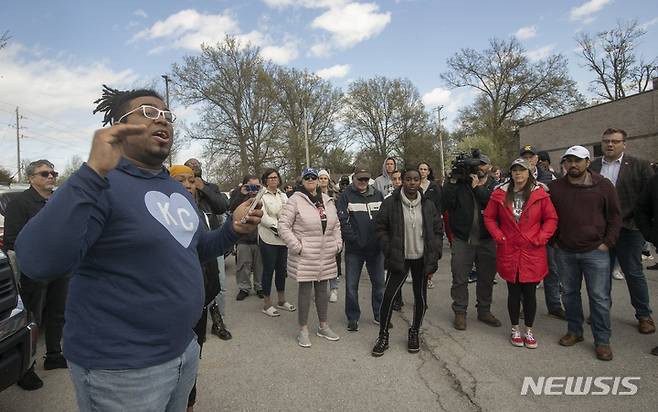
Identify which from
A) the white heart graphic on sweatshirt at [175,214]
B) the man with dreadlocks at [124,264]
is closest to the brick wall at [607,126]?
the white heart graphic on sweatshirt at [175,214]

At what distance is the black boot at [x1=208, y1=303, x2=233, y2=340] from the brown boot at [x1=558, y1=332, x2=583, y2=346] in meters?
3.67

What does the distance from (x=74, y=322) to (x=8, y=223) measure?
330 cm

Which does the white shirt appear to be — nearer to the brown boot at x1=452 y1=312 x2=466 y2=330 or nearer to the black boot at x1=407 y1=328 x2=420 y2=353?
the brown boot at x1=452 y1=312 x2=466 y2=330

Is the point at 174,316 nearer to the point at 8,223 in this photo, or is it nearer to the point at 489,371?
the point at 489,371

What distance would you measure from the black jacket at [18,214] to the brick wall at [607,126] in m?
27.5

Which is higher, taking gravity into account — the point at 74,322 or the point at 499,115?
the point at 499,115

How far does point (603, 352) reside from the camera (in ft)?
12.4

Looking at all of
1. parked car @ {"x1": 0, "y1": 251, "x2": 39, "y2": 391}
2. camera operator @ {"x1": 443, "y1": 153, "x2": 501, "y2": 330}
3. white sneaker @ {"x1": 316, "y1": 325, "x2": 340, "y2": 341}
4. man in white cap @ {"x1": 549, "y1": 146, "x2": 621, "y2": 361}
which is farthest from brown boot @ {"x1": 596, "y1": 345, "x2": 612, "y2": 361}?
parked car @ {"x1": 0, "y1": 251, "x2": 39, "y2": 391}

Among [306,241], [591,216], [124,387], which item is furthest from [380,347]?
[124,387]

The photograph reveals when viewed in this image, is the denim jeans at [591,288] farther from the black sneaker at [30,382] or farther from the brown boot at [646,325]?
the black sneaker at [30,382]

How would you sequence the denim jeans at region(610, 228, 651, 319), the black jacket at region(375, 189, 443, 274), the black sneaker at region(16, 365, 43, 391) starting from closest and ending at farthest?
the black sneaker at region(16, 365, 43, 391) < the black jacket at region(375, 189, 443, 274) < the denim jeans at region(610, 228, 651, 319)

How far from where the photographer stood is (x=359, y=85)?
137 feet

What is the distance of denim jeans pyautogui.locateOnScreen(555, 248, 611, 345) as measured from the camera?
12.6 feet

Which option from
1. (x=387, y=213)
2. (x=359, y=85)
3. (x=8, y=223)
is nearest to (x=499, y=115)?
(x=359, y=85)
